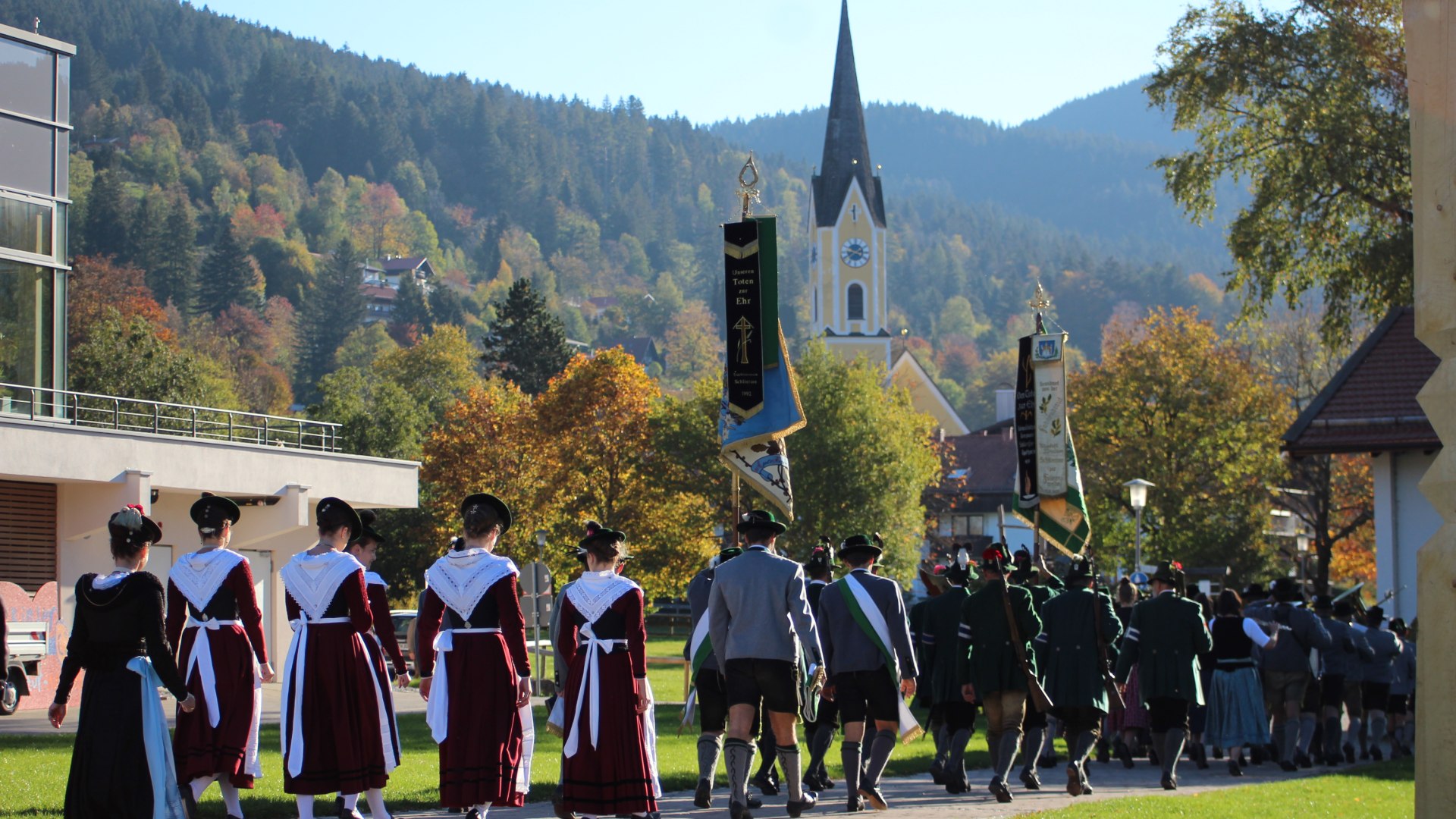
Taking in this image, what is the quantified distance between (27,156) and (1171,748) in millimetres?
24223

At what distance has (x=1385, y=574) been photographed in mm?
28578

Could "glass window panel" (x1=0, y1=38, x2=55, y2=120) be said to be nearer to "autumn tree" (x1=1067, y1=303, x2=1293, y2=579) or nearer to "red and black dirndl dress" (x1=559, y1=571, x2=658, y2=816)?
"red and black dirndl dress" (x1=559, y1=571, x2=658, y2=816)

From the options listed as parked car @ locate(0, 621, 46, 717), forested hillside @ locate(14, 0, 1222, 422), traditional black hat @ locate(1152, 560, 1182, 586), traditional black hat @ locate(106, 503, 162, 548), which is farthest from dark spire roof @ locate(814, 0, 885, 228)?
traditional black hat @ locate(106, 503, 162, 548)

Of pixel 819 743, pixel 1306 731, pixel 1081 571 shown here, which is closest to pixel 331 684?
pixel 819 743

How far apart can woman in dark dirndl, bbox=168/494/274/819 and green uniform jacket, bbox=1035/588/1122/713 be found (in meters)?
6.81

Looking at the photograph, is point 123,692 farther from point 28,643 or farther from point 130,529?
point 28,643

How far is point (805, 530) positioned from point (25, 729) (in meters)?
35.9

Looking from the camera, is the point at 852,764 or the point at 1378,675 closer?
the point at 852,764

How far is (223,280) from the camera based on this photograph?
4887 inches

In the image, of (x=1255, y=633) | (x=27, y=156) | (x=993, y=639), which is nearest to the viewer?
(x=993, y=639)

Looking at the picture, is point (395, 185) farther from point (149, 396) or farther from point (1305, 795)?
point (1305, 795)

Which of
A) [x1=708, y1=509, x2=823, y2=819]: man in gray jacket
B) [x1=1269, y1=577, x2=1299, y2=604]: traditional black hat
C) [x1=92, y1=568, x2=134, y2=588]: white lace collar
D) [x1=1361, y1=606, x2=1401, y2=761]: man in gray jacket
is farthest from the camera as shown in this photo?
[x1=1361, y1=606, x2=1401, y2=761]: man in gray jacket

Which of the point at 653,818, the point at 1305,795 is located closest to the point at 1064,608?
the point at 1305,795

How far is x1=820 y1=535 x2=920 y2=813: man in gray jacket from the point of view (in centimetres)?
1143
